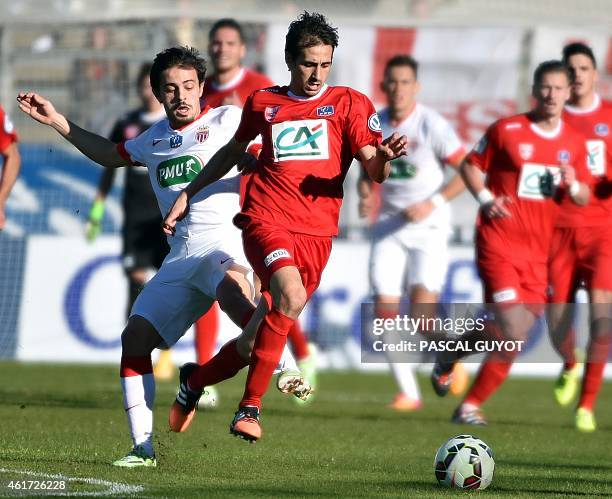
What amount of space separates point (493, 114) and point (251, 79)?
22.0 feet

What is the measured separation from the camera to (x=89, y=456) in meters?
7.27

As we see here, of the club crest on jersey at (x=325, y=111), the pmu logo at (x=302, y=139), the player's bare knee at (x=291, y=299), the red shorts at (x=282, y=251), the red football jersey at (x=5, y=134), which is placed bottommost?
the player's bare knee at (x=291, y=299)

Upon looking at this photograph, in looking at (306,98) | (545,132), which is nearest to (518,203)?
(545,132)

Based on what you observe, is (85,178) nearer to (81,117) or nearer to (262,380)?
(81,117)

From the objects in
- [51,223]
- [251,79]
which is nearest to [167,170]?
[251,79]

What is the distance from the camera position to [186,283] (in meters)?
7.33

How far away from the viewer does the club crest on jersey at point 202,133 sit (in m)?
7.55

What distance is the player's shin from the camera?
6.96m

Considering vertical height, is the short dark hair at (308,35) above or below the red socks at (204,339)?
above

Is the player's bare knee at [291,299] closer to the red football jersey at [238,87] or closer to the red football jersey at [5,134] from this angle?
the red football jersey at [5,134]

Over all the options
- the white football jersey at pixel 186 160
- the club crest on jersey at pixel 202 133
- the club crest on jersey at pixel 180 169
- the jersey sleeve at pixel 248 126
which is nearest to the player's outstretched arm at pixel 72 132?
the white football jersey at pixel 186 160

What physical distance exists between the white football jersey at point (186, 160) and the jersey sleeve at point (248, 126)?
272 millimetres

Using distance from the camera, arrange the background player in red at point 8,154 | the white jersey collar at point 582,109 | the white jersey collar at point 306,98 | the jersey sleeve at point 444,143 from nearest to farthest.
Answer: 1. the white jersey collar at point 306,98
2. the background player in red at point 8,154
3. the white jersey collar at point 582,109
4. the jersey sleeve at point 444,143

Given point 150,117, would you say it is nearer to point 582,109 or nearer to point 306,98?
point 582,109
